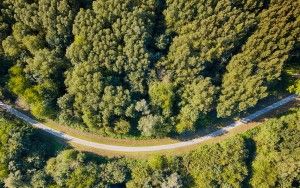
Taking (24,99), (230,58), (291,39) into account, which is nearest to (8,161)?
(24,99)

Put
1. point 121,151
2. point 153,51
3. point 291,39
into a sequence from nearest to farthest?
point 291,39, point 153,51, point 121,151

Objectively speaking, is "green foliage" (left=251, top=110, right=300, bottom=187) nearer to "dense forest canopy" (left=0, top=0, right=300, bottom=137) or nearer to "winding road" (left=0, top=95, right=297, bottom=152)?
"winding road" (left=0, top=95, right=297, bottom=152)

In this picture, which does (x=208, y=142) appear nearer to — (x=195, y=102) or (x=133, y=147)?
(x=195, y=102)

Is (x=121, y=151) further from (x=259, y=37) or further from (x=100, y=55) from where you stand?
(x=259, y=37)

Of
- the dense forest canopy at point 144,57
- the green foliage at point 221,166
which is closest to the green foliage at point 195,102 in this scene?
the dense forest canopy at point 144,57

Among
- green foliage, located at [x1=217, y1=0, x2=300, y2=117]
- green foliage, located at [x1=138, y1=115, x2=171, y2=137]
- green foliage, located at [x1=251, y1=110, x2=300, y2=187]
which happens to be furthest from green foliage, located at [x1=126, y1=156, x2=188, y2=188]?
Answer: green foliage, located at [x1=251, y1=110, x2=300, y2=187]

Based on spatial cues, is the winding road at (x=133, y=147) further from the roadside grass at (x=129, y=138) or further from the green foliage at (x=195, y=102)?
the green foliage at (x=195, y=102)
